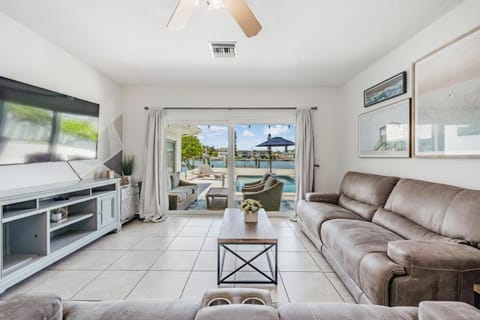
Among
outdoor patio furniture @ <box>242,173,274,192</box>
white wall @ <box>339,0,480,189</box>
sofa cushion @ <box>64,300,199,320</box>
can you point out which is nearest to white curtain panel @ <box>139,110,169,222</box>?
outdoor patio furniture @ <box>242,173,274,192</box>

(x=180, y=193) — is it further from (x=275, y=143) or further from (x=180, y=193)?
(x=275, y=143)

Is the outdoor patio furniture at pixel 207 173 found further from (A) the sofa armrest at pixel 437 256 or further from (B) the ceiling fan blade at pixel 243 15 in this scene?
(A) the sofa armrest at pixel 437 256

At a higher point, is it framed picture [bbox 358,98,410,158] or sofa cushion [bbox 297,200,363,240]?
framed picture [bbox 358,98,410,158]

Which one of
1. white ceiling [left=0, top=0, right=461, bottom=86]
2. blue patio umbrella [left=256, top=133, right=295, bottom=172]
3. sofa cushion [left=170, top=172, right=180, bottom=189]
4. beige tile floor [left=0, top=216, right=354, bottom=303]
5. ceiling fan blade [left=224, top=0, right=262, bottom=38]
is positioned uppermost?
white ceiling [left=0, top=0, right=461, bottom=86]

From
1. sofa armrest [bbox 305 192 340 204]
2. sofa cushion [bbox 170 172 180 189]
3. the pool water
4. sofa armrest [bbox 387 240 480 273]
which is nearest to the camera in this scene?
sofa armrest [bbox 387 240 480 273]

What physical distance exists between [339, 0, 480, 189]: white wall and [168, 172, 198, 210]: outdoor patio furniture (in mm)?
3183

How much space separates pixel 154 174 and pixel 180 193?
662 mm

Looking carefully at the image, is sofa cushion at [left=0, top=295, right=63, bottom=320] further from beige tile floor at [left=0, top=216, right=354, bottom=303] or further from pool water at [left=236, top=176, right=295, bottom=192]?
pool water at [left=236, top=176, right=295, bottom=192]

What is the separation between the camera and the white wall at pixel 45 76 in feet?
8.27

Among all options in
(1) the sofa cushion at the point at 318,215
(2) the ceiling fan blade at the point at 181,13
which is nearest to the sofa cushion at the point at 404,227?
(1) the sofa cushion at the point at 318,215

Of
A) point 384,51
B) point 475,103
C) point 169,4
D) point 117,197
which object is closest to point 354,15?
point 384,51

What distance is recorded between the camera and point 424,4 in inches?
87.7

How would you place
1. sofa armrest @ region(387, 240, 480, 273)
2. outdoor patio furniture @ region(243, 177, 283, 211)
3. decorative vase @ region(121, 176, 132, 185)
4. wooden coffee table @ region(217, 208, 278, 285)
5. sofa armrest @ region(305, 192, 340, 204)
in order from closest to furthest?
1. sofa armrest @ region(387, 240, 480, 273)
2. wooden coffee table @ region(217, 208, 278, 285)
3. sofa armrest @ region(305, 192, 340, 204)
4. decorative vase @ region(121, 176, 132, 185)
5. outdoor patio furniture @ region(243, 177, 283, 211)

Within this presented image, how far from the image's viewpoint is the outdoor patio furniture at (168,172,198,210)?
4.91m
